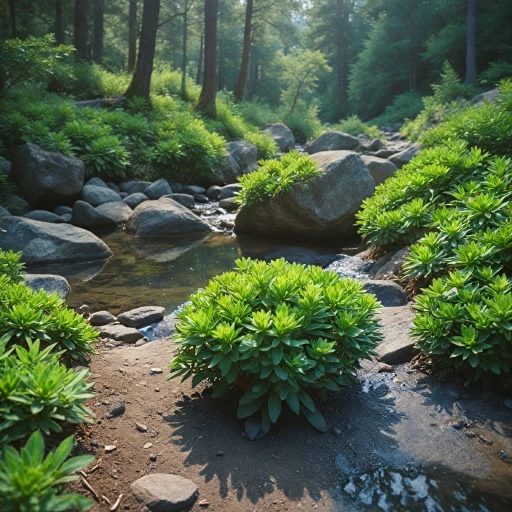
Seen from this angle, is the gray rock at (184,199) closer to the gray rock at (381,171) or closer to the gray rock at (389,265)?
the gray rock at (381,171)

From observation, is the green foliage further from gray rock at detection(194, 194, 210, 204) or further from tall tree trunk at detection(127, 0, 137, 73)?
tall tree trunk at detection(127, 0, 137, 73)

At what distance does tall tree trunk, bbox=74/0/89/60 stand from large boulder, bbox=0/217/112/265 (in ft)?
49.9

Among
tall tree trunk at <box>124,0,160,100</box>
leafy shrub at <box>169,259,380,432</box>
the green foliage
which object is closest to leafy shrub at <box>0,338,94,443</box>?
leafy shrub at <box>169,259,380,432</box>

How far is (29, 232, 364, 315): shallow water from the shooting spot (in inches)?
261

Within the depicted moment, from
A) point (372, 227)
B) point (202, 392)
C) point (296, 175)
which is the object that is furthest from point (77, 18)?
point (202, 392)

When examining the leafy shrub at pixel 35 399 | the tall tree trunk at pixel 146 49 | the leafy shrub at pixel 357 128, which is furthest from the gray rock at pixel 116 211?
the leafy shrub at pixel 357 128

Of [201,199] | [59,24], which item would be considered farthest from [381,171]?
[59,24]

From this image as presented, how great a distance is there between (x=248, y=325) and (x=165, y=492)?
120 cm

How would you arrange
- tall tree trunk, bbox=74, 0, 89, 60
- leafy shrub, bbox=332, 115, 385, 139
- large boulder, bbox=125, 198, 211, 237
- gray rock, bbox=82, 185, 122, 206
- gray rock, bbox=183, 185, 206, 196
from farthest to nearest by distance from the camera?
leafy shrub, bbox=332, 115, 385, 139 < tall tree trunk, bbox=74, 0, 89, 60 < gray rock, bbox=183, 185, 206, 196 < gray rock, bbox=82, 185, 122, 206 < large boulder, bbox=125, 198, 211, 237

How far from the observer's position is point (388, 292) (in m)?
5.71

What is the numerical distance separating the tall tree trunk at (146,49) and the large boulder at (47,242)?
9.45 m

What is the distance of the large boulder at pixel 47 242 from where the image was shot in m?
7.60

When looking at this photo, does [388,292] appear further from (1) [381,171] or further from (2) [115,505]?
(1) [381,171]

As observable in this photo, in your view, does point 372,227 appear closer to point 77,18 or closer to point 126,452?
point 126,452
